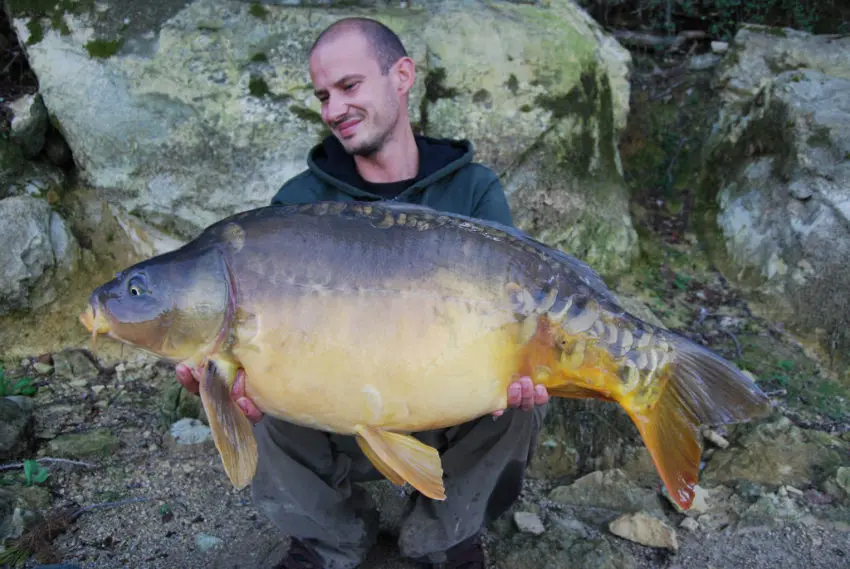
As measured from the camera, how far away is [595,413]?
116 inches

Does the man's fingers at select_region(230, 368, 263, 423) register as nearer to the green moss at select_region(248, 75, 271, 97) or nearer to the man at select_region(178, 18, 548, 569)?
the man at select_region(178, 18, 548, 569)

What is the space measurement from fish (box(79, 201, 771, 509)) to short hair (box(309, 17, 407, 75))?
0.83 metres

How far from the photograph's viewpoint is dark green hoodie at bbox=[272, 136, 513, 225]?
2.43 metres

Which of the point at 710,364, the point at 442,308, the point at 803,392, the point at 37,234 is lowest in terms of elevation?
the point at 803,392

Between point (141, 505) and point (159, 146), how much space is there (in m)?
1.76

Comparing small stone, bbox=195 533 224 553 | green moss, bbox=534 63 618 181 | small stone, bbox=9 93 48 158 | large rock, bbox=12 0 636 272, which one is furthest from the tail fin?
small stone, bbox=9 93 48 158

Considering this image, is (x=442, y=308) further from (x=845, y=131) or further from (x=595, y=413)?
(x=845, y=131)

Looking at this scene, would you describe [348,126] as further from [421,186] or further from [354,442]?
[354,442]

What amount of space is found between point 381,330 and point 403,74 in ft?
3.89

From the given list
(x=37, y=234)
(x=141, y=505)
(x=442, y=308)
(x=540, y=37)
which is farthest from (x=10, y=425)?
(x=540, y=37)

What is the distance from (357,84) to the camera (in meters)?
2.37

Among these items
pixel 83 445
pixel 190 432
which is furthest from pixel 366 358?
pixel 83 445

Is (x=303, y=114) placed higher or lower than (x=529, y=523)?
higher

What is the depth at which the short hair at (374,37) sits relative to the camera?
240 centimetres
